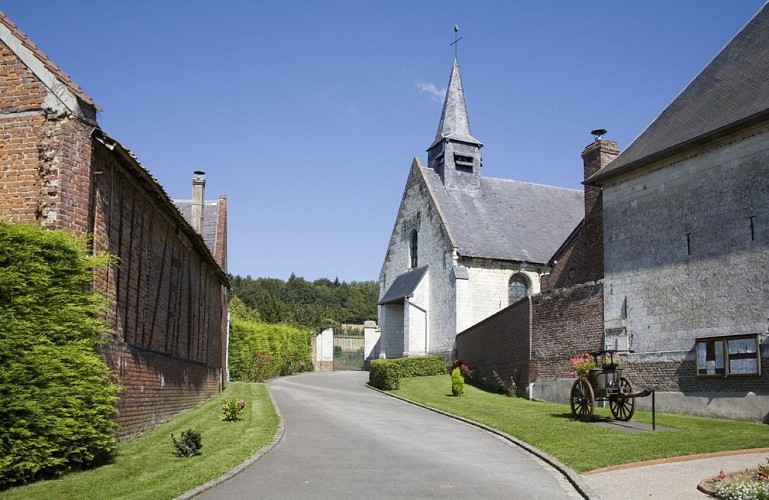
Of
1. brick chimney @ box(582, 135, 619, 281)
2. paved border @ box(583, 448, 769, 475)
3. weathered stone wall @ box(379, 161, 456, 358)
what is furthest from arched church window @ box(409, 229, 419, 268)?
paved border @ box(583, 448, 769, 475)

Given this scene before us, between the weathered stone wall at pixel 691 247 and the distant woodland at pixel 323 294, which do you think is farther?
the distant woodland at pixel 323 294

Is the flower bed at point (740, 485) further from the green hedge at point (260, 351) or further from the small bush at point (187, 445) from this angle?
the green hedge at point (260, 351)

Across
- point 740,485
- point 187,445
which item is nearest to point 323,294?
point 187,445

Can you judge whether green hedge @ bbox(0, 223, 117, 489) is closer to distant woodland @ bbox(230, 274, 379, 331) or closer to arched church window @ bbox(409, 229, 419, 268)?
arched church window @ bbox(409, 229, 419, 268)

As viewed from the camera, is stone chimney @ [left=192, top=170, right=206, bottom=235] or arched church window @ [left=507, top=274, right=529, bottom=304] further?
arched church window @ [left=507, top=274, right=529, bottom=304]

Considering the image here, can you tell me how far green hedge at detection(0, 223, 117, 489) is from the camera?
8531mm

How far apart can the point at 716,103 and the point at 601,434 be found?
9140 millimetres

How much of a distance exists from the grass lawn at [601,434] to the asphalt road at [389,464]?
1.86 feet

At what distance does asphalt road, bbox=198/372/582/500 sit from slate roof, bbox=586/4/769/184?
8367 mm

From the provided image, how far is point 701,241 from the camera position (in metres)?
16.2

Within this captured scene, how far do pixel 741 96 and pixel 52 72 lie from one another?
14399 mm

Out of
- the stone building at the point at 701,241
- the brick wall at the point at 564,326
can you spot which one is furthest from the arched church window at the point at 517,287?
the stone building at the point at 701,241

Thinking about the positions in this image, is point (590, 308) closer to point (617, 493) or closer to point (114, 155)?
point (617, 493)

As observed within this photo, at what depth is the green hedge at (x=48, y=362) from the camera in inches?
336
